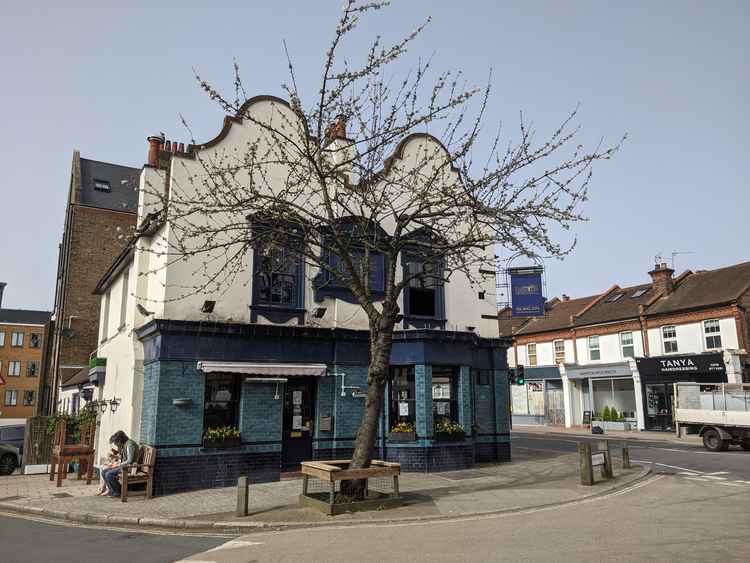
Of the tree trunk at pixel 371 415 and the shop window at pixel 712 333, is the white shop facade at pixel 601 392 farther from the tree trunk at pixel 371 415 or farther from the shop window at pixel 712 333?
the tree trunk at pixel 371 415

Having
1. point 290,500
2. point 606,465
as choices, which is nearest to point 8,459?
point 290,500

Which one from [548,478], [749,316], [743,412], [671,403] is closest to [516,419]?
[671,403]

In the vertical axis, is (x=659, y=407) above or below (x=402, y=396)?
below

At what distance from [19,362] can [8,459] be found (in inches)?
1970

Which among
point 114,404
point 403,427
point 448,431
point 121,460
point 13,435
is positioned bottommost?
point 121,460

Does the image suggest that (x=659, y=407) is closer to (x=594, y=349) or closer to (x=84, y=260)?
(x=594, y=349)

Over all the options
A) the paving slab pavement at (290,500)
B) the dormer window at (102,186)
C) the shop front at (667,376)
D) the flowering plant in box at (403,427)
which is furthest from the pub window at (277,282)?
the shop front at (667,376)

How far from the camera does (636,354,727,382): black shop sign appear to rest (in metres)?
28.6

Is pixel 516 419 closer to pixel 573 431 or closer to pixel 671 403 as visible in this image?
pixel 573 431

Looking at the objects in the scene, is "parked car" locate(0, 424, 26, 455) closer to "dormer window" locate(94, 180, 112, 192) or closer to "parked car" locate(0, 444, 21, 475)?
"parked car" locate(0, 444, 21, 475)

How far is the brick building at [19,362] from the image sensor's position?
59.4 m

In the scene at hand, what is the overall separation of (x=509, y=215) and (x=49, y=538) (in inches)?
380

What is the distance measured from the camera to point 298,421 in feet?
50.4

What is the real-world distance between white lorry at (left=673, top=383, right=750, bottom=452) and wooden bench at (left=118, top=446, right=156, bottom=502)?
18.9 metres
